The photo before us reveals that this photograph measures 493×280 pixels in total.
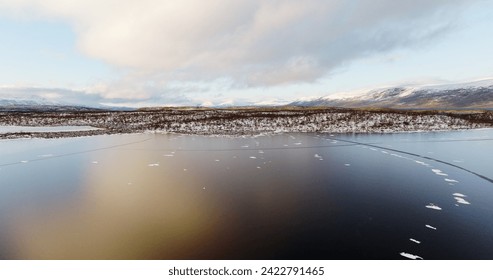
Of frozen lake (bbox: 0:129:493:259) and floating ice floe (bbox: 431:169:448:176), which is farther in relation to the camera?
floating ice floe (bbox: 431:169:448:176)

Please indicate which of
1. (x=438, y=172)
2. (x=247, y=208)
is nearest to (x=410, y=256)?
(x=247, y=208)

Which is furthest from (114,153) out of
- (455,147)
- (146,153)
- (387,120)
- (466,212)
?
(387,120)

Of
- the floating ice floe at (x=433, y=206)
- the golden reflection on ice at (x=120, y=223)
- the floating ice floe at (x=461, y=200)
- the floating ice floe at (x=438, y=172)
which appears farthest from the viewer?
the floating ice floe at (x=438, y=172)

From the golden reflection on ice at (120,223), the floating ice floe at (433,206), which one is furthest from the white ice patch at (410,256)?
the golden reflection on ice at (120,223)

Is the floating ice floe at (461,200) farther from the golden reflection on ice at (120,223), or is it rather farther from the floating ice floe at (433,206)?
the golden reflection on ice at (120,223)

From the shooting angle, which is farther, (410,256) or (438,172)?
(438,172)

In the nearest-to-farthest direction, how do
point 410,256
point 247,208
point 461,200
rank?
point 410,256 < point 247,208 < point 461,200

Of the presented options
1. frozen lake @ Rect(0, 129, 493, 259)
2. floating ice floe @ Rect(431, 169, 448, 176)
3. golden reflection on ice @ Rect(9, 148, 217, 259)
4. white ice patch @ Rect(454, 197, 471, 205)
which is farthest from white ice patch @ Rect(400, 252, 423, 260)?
floating ice floe @ Rect(431, 169, 448, 176)

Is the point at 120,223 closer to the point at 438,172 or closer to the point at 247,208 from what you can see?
the point at 247,208

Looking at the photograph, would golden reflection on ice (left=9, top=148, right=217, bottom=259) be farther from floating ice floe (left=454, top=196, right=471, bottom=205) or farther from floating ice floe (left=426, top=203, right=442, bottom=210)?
floating ice floe (left=454, top=196, right=471, bottom=205)
